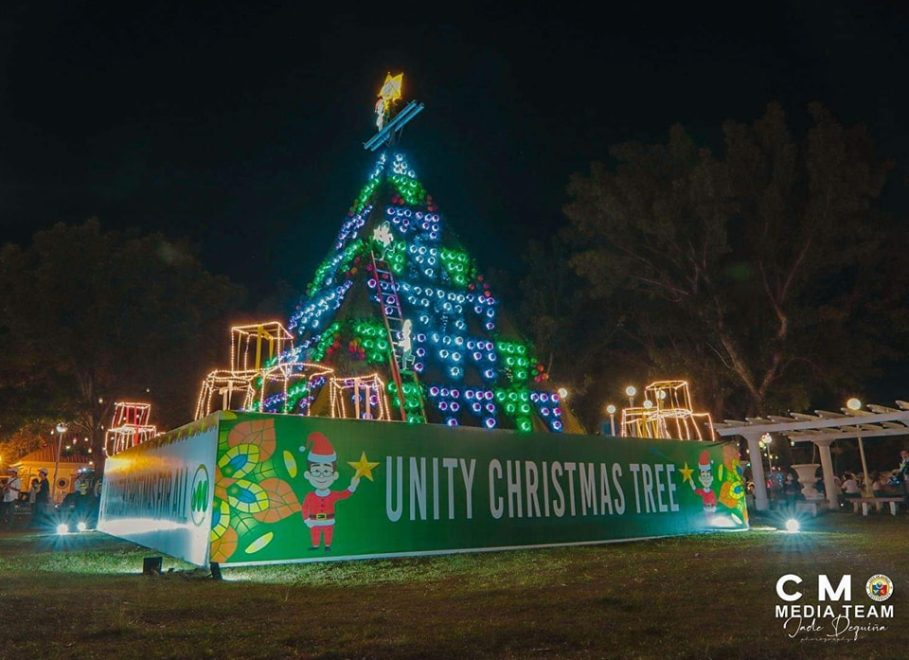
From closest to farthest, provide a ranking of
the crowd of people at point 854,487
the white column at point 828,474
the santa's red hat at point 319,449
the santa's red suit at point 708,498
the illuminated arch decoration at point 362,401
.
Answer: the santa's red hat at point 319,449 → the santa's red suit at point 708,498 → the illuminated arch decoration at point 362,401 → the crowd of people at point 854,487 → the white column at point 828,474

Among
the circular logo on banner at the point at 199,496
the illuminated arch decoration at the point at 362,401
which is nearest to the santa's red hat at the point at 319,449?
the circular logo on banner at the point at 199,496

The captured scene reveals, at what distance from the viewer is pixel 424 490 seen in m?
9.58

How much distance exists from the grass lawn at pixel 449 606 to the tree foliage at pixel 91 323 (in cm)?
1500

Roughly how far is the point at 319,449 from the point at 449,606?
3.50m

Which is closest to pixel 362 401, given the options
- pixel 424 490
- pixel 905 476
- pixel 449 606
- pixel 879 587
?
pixel 424 490

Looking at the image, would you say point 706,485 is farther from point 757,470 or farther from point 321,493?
point 321,493

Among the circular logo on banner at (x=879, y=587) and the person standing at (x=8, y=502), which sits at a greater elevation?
the person standing at (x=8, y=502)

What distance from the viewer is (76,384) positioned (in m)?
24.7

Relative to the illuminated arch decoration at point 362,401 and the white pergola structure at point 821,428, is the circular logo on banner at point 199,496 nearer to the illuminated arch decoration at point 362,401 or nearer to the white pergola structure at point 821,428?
the illuminated arch decoration at point 362,401

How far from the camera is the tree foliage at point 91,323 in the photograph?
22562 mm

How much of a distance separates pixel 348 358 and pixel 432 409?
2.76 m

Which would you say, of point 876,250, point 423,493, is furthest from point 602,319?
point 423,493

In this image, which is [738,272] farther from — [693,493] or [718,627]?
[718,627]

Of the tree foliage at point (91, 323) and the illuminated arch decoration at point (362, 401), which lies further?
the tree foliage at point (91, 323)
